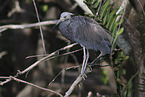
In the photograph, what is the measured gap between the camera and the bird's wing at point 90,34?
1267mm

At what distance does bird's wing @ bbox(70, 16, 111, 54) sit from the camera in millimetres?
1267

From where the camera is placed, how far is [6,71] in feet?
13.6

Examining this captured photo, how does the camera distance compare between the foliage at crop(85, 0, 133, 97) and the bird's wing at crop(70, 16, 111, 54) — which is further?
the bird's wing at crop(70, 16, 111, 54)

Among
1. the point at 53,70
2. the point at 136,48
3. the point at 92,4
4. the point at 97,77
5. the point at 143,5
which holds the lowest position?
the point at 97,77

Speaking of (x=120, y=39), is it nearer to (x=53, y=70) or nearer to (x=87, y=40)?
(x=87, y=40)

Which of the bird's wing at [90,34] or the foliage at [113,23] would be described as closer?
the foliage at [113,23]

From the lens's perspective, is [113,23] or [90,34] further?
[90,34]

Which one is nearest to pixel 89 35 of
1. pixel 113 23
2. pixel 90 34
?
pixel 90 34

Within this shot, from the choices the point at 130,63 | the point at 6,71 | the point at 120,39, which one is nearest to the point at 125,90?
the point at 130,63

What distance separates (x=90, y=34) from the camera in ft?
4.33

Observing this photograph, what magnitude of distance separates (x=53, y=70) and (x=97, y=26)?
253 centimetres

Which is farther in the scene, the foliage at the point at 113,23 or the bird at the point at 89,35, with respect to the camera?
the bird at the point at 89,35

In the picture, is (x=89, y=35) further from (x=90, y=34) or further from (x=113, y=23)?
(x=113, y=23)

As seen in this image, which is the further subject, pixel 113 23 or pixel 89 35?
pixel 89 35
